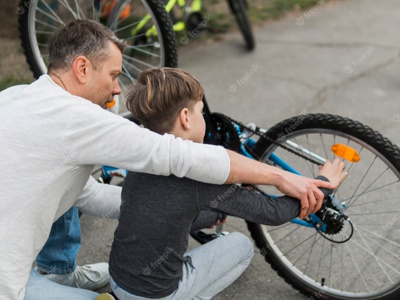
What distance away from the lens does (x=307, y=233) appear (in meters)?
3.06

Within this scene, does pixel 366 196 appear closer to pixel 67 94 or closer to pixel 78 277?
pixel 78 277

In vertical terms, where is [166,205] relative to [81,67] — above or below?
below

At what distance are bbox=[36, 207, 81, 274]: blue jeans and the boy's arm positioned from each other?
0.80 meters

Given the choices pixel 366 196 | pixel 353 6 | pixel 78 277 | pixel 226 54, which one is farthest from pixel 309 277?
pixel 353 6

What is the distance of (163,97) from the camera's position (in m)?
1.99

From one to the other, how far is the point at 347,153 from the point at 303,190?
298 mm

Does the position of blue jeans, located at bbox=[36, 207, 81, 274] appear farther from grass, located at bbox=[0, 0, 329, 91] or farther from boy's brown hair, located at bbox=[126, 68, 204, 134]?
grass, located at bbox=[0, 0, 329, 91]

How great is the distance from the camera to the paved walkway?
175 inches

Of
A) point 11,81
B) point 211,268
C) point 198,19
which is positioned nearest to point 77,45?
point 211,268

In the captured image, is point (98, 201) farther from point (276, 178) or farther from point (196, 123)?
point (276, 178)

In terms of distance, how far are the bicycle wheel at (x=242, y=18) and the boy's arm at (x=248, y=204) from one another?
3.39 metres

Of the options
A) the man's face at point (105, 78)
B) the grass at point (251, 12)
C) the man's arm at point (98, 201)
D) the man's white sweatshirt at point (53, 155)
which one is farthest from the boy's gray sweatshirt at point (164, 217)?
the grass at point (251, 12)

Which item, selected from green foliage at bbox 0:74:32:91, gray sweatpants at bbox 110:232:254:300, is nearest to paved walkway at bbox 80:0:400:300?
gray sweatpants at bbox 110:232:254:300

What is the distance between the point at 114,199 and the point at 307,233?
1.10 metres
